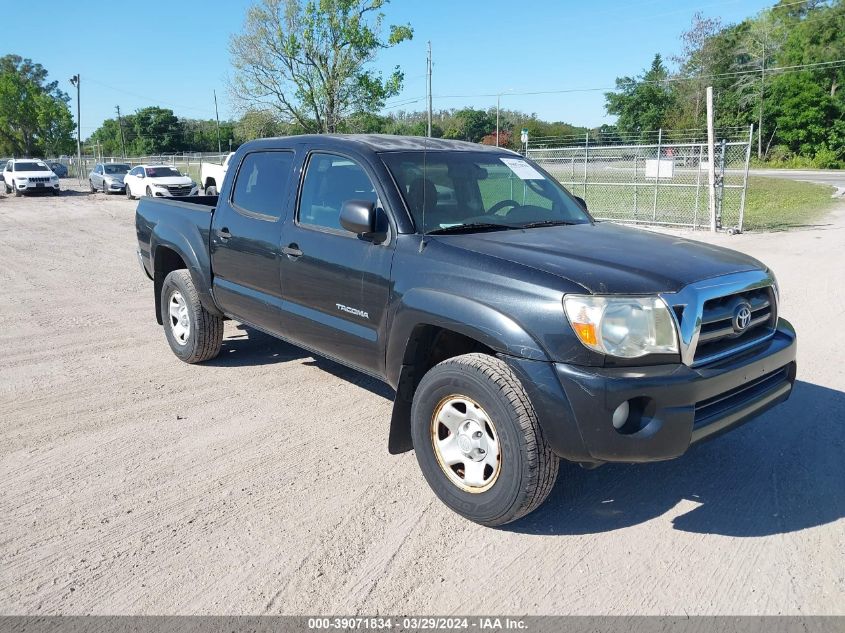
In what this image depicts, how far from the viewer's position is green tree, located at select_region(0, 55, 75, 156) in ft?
239

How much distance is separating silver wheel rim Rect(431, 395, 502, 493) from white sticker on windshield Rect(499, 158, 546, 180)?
1.91 metres

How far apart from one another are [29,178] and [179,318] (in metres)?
31.0

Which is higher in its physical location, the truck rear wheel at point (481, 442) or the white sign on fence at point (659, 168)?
the white sign on fence at point (659, 168)

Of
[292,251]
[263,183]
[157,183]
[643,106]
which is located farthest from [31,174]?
[643,106]

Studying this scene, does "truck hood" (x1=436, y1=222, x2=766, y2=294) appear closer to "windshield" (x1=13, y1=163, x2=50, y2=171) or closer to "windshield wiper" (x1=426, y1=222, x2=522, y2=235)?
"windshield wiper" (x1=426, y1=222, x2=522, y2=235)

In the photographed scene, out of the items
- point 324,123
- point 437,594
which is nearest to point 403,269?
point 437,594

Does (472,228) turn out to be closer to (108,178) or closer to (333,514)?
(333,514)

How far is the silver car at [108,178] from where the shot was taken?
32062 millimetres

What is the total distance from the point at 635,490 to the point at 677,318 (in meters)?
1.21

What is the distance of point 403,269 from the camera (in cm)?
366

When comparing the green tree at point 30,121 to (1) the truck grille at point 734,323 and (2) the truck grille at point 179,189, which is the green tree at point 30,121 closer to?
(2) the truck grille at point 179,189

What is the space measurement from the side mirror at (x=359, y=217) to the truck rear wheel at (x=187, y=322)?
93.0 inches

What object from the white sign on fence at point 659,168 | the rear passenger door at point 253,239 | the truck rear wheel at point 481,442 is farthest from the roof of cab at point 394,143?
the white sign on fence at point 659,168

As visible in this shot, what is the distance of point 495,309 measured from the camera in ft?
10.4
